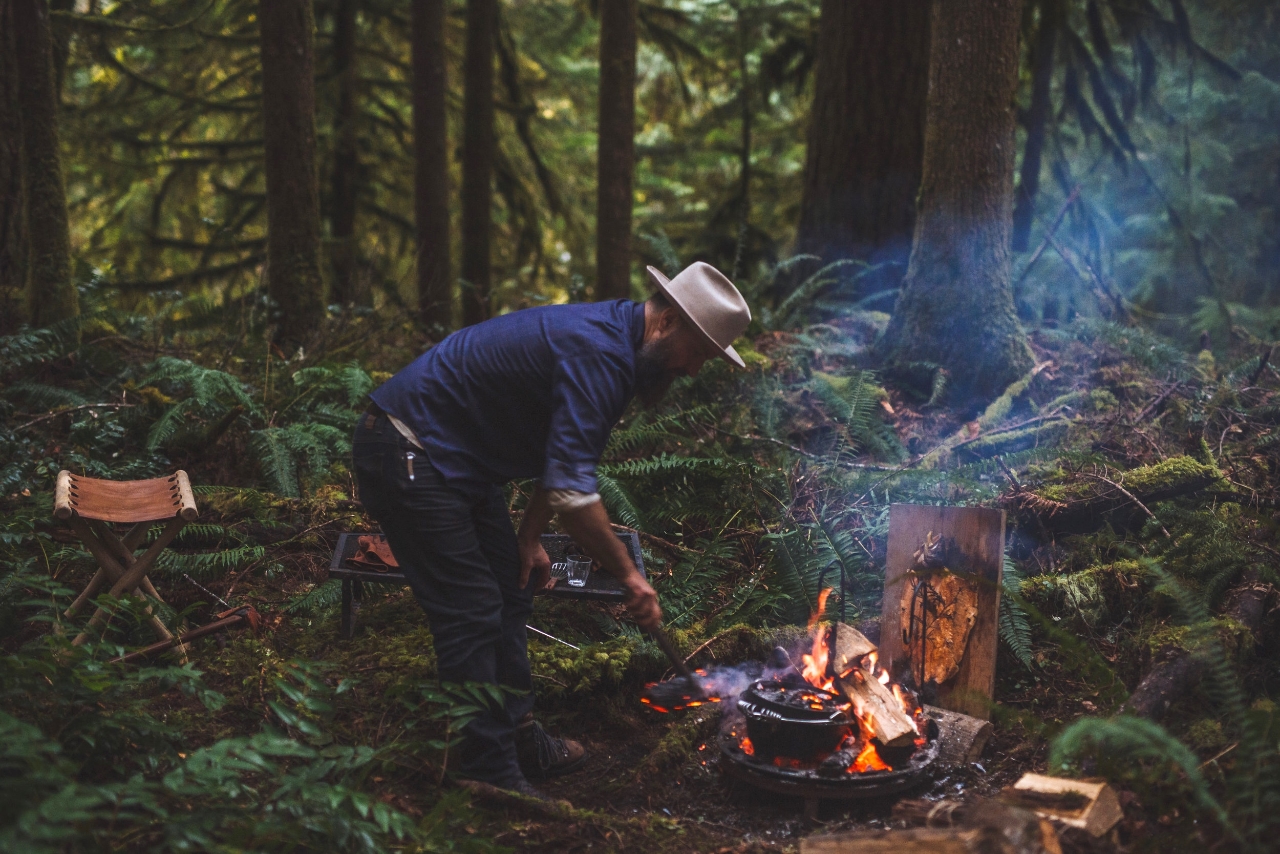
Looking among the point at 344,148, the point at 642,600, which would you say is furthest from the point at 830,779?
the point at 344,148

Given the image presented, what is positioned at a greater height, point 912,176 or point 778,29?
point 778,29

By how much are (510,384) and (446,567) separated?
79 cm

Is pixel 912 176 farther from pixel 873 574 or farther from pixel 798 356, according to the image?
pixel 873 574

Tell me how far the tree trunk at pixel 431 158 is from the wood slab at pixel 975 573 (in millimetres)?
6378

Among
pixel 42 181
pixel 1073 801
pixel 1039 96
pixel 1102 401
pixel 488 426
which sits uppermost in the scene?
pixel 1039 96

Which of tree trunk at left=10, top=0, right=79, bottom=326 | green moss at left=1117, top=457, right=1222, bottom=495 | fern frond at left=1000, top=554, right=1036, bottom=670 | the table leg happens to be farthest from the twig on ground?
green moss at left=1117, top=457, right=1222, bottom=495

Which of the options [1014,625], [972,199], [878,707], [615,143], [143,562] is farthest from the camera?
[615,143]

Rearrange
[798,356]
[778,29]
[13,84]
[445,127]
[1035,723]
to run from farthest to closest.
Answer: [778,29], [445,127], [798,356], [13,84], [1035,723]

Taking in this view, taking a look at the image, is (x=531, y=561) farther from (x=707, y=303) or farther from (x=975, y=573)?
(x=975, y=573)

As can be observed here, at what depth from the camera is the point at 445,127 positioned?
10.1 meters

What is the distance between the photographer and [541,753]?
4168 mm

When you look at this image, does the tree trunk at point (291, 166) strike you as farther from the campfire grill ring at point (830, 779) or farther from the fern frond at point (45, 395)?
the campfire grill ring at point (830, 779)

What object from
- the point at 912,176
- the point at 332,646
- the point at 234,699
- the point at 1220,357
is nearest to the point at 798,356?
the point at 912,176

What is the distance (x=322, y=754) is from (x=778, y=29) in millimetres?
10121
